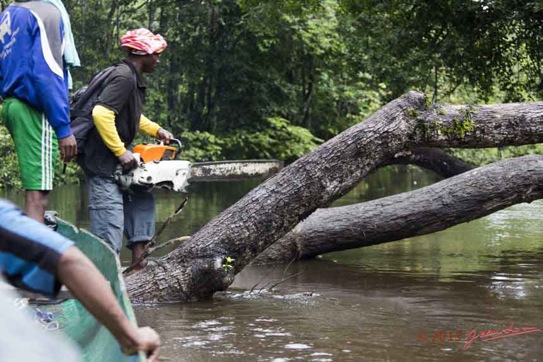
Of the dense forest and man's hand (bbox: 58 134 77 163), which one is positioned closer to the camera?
man's hand (bbox: 58 134 77 163)

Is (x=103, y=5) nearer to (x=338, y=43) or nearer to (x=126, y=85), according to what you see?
(x=338, y=43)

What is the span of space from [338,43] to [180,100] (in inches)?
271

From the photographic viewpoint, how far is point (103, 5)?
105ft

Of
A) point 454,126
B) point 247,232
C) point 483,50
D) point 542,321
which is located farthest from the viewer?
point 483,50

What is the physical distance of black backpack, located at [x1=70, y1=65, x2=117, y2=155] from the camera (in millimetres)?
6836

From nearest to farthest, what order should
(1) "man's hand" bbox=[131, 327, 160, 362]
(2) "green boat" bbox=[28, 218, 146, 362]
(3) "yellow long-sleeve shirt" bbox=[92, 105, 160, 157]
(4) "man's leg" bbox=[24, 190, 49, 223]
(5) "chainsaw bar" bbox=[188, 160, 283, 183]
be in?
(1) "man's hand" bbox=[131, 327, 160, 362], (2) "green boat" bbox=[28, 218, 146, 362], (4) "man's leg" bbox=[24, 190, 49, 223], (3) "yellow long-sleeve shirt" bbox=[92, 105, 160, 157], (5) "chainsaw bar" bbox=[188, 160, 283, 183]

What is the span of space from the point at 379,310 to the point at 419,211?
91.9 inches

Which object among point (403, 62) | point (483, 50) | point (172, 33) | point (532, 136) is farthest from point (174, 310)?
point (172, 33)

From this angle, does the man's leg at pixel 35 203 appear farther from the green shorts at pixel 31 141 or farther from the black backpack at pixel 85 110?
the black backpack at pixel 85 110

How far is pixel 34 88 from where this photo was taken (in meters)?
5.60

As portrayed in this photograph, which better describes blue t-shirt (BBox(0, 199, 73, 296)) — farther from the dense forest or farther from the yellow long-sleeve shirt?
the dense forest

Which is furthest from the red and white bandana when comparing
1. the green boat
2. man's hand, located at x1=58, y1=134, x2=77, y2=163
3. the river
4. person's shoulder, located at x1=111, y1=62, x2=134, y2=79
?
the green boat

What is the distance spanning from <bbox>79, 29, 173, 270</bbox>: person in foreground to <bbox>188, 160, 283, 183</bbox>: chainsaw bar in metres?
2.30

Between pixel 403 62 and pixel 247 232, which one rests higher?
pixel 403 62
